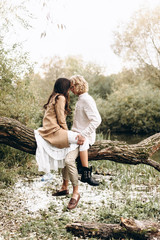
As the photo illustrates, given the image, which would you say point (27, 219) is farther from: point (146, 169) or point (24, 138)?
point (146, 169)

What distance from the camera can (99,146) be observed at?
4.09 m

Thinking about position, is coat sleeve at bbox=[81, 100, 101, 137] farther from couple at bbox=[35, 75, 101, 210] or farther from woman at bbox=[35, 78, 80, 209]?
woman at bbox=[35, 78, 80, 209]

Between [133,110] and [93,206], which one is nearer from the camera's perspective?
[93,206]

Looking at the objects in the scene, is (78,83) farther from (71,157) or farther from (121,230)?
(121,230)

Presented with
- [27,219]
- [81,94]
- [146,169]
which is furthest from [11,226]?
[146,169]

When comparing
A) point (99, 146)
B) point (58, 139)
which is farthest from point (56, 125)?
point (99, 146)

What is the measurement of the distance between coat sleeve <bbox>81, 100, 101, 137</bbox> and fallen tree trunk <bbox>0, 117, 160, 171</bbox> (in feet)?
1.28

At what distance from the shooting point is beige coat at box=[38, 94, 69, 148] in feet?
12.2

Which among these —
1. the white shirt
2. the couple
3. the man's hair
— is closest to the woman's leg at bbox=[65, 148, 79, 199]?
the couple

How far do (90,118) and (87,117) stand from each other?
17 cm

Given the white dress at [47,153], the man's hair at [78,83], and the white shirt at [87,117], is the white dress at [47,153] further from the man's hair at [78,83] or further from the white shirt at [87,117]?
the man's hair at [78,83]

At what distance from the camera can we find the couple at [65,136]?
3725mm

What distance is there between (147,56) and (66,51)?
10.5m

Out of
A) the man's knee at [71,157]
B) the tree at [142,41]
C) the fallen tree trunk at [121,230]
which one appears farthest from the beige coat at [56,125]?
the tree at [142,41]
